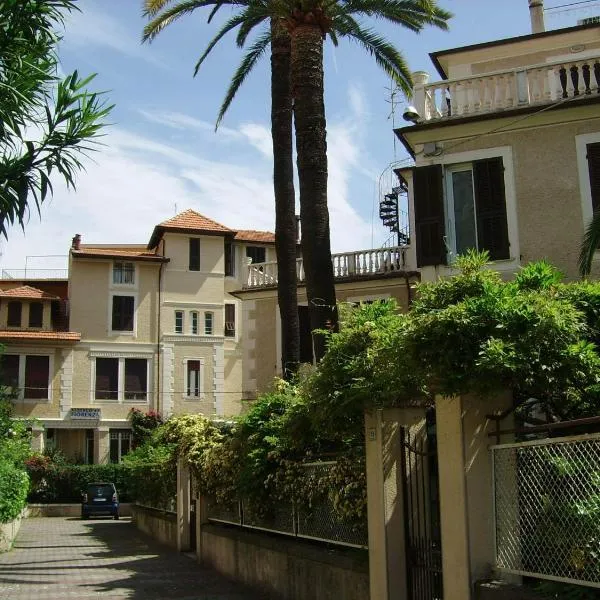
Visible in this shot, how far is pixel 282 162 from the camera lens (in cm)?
1902

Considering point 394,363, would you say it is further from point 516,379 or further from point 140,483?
point 140,483

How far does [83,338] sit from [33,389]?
4.02 m

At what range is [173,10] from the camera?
18.8m

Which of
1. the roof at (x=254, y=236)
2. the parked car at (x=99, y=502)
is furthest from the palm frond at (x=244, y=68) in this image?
the roof at (x=254, y=236)

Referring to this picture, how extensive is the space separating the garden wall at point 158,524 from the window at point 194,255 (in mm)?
24945

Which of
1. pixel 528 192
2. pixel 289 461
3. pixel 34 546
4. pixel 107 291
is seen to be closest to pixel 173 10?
pixel 528 192

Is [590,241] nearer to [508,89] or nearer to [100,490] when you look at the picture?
[508,89]

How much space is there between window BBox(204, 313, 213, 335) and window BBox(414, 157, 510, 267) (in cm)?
3581

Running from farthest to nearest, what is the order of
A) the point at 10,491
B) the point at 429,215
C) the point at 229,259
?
1. the point at 229,259
2. the point at 10,491
3. the point at 429,215

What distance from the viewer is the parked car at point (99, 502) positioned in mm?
38188

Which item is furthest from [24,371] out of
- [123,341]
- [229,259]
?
[229,259]

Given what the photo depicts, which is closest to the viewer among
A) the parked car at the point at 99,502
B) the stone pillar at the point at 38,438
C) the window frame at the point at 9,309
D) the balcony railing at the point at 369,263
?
the balcony railing at the point at 369,263

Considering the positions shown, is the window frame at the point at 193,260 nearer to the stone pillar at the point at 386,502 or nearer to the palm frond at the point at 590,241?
the palm frond at the point at 590,241

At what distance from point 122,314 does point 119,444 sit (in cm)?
765
